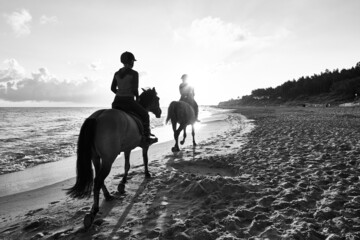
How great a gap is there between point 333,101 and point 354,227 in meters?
74.6

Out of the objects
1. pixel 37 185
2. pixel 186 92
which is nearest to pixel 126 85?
pixel 37 185

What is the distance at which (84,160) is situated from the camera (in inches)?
163

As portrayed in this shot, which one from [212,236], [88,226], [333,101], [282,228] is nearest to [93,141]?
[88,226]

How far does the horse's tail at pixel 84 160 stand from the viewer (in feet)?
13.6

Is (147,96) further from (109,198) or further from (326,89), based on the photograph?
(326,89)

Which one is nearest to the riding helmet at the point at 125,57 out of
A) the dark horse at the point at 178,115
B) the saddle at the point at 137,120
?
the saddle at the point at 137,120

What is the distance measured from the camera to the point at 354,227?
3125 millimetres

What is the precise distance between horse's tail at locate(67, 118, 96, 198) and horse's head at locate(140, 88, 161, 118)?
2930 millimetres

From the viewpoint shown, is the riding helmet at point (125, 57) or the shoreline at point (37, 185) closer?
the shoreline at point (37, 185)

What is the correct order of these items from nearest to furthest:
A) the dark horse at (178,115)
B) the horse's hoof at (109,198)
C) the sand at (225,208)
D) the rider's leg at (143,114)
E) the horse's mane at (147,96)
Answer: the sand at (225,208) → the horse's hoof at (109,198) → the rider's leg at (143,114) → the horse's mane at (147,96) → the dark horse at (178,115)

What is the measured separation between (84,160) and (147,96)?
3373 millimetres

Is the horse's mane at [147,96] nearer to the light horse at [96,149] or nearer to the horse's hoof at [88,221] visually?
the light horse at [96,149]

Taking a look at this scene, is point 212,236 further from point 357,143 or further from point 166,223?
point 357,143

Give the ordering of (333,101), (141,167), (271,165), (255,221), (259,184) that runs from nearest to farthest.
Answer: (255,221) → (259,184) → (271,165) → (141,167) → (333,101)
